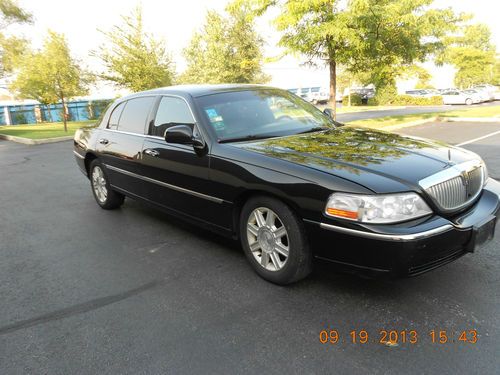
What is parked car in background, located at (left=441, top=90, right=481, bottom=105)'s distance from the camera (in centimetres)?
3525

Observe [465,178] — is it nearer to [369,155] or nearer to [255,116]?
[369,155]

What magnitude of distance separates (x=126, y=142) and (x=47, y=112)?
32.3 m

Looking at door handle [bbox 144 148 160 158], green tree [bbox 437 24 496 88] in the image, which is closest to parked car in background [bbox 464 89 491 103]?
green tree [bbox 437 24 496 88]

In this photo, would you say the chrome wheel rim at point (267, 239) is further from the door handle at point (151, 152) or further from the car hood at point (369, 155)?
the door handle at point (151, 152)

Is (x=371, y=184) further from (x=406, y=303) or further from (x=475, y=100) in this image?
(x=475, y=100)

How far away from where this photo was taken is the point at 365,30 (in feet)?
40.2

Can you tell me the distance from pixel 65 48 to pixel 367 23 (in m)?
16.0

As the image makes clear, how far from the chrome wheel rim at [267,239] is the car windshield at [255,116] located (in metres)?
0.80

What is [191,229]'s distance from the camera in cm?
484

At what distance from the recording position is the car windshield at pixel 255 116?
12.6 feet

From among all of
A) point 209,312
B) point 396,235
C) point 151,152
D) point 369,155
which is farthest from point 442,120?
point 209,312

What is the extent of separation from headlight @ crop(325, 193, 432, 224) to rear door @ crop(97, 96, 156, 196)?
107 inches

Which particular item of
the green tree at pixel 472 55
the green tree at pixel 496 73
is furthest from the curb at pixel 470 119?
the green tree at pixel 496 73

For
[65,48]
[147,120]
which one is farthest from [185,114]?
[65,48]
